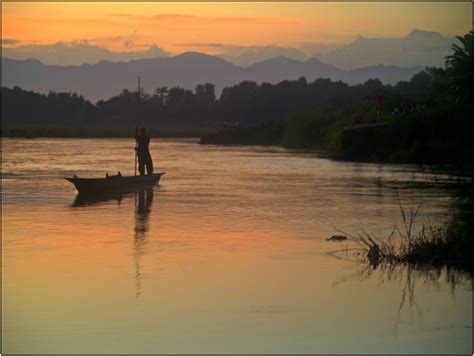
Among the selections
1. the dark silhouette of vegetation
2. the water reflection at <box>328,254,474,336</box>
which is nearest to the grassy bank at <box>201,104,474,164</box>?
the dark silhouette of vegetation

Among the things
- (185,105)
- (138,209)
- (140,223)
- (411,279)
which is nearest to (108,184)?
(138,209)

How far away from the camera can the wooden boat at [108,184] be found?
101 feet

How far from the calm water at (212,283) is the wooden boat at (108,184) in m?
0.81

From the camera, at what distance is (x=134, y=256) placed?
18.9 m

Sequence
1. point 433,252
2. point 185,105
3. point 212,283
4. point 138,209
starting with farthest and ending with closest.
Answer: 1. point 185,105
2. point 138,209
3. point 433,252
4. point 212,283

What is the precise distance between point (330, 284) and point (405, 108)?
166ft

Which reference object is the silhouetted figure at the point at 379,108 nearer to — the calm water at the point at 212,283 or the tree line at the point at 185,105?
the calm water at the point at 212,283

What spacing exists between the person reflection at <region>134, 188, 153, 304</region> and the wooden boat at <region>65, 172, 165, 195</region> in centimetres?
38

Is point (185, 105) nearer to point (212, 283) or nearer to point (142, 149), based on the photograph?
point (142, 149)

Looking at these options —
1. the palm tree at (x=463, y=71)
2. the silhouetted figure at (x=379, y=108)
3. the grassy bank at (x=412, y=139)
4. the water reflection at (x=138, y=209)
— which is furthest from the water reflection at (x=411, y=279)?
the silhouetted figure at (x=379, y=108)

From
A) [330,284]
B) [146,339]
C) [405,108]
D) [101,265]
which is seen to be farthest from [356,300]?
[405,108]

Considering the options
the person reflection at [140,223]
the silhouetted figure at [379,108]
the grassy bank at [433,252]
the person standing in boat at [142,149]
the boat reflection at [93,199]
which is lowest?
the boat reflection at [93,199]

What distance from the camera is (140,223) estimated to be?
24.6 metres

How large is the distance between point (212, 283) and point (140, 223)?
342 inches
